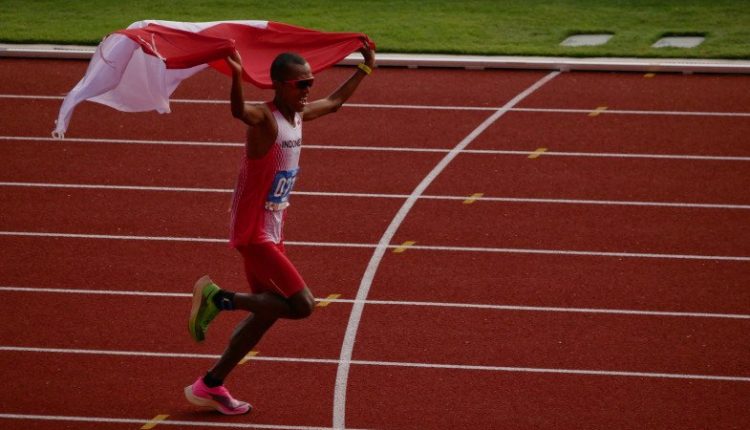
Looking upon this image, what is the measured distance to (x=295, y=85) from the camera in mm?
6789

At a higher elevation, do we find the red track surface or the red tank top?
the red tank top

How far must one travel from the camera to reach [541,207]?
10.7 metres

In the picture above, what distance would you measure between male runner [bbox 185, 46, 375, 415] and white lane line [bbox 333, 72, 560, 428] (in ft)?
2.44

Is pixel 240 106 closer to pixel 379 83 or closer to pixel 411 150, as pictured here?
pixel 411 150

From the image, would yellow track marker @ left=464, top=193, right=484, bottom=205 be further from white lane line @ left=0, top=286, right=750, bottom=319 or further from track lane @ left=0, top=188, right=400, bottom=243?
white lane line @ left=0, top=286, right=750, bottom=319

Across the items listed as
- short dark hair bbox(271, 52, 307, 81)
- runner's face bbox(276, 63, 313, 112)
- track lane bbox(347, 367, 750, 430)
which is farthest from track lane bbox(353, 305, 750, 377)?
→ short dark hair bbox(271, 52, 307, 81)

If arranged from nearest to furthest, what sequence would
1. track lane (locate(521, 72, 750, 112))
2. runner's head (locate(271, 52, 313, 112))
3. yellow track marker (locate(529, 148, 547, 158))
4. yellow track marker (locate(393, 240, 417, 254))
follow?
runner's head (locate(271, 52, 313, 112))
yellow track marker (locate(393, 240, 417, 254))
yellow track marker (locate(529, 148, 547, 158))
track lane (locate(521, 72, 750, 112))

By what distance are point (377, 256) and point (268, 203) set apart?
3021mm

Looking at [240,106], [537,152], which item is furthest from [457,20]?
[240,106]

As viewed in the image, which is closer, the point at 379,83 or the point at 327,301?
the point at 327,301

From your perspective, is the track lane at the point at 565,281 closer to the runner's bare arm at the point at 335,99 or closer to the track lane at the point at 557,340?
the track lane at the point at 557,340

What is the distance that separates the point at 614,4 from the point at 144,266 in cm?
908

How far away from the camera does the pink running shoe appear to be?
7.28 m

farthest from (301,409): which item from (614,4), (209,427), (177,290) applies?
(614,4)
